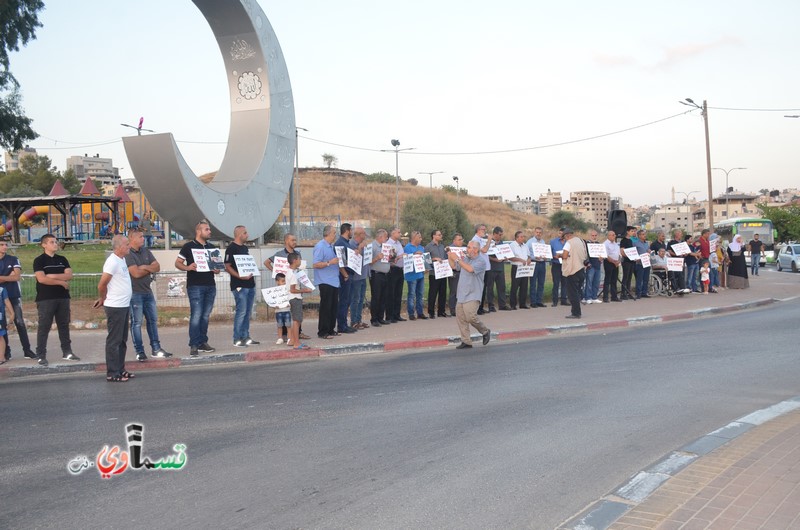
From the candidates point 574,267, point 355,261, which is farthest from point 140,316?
point 574,267

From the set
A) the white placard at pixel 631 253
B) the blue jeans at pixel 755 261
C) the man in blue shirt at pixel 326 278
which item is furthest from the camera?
the blue jeans at pixel 755 261

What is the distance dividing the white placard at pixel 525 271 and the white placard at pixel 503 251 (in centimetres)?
59

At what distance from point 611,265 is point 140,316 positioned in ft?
44.0

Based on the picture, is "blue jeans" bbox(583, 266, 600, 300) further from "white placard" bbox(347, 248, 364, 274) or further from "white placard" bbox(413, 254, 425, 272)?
"white placard" bbox(347, 248, 364, 274)

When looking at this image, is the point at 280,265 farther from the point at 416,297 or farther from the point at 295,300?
the point at 416,297

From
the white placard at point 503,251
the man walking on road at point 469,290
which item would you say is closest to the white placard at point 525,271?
the white placard at point 503,251

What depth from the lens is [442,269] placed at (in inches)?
634

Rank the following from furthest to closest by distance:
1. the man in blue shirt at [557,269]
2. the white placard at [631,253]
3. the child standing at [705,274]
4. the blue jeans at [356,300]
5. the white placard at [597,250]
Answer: the child standing at [705,274] → the white placard at [631,253] → the white placard at [597,250] → the man in blue shirt at [557,269] → the blue jeans at [356,300]

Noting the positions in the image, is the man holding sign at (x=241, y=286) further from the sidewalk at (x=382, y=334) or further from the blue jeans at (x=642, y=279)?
the blue jeans at (x=642, y=279)

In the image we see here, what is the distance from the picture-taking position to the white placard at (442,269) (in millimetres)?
16062

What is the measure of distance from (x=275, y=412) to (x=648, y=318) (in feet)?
35.7

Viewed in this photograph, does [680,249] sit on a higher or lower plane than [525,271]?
higher

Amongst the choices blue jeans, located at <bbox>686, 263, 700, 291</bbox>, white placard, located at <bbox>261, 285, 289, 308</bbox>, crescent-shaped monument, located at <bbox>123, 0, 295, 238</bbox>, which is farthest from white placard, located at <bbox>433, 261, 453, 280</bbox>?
blue jeans, located at <bbox>686, 263, 700, 291</bbox>

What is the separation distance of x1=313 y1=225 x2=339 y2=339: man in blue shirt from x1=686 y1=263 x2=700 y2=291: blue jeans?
1368cm
